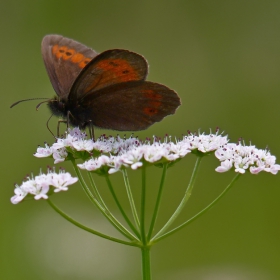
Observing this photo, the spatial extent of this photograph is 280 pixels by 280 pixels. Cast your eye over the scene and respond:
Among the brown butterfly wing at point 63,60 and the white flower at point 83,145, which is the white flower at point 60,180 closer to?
the white flower at point 83,145

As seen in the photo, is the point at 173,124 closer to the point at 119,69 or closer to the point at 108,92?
the point at 108,92

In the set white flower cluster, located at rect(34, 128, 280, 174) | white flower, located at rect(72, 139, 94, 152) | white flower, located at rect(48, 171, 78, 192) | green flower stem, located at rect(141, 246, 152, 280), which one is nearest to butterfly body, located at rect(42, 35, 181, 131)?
white flower cluster, located at rect(34, 128, 280, 174)

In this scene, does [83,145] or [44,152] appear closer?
[83,145]

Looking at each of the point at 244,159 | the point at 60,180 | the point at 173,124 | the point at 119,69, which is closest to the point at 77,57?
the point at 119,69

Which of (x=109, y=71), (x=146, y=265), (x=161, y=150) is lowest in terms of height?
(x=146, y=265)

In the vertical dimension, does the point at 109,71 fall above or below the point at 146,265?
above

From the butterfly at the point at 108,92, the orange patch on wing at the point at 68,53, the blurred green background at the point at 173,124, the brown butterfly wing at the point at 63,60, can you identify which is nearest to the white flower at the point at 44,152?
the butterfly at the point at 108,92

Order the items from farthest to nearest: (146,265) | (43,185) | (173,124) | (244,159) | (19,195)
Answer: (173,124), (244,159), (19,195), (43,185), (146,265)
